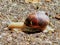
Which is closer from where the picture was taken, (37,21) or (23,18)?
(37,21)

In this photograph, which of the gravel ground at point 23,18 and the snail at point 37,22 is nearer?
the gravel ground at point 23,18

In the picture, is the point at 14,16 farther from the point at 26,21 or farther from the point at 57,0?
the point at 57,0

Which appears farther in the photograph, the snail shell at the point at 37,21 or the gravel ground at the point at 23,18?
the snail shell at the point at 37,21

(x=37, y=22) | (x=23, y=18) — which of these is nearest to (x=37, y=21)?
(x=37, y=22)

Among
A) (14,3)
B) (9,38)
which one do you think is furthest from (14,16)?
(9,38)

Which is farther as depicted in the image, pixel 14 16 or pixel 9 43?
pixel 14 16

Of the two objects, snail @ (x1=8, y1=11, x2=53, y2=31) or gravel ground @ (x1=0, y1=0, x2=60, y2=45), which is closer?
gravel ground @ (x1=0, y1=0, x2=60, y2=45)

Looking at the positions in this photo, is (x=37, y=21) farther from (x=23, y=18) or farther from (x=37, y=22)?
(x=23, y=18)

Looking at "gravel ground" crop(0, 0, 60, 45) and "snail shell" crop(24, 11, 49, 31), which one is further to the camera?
"snail shell" crop(24, 11, 49, 31)
